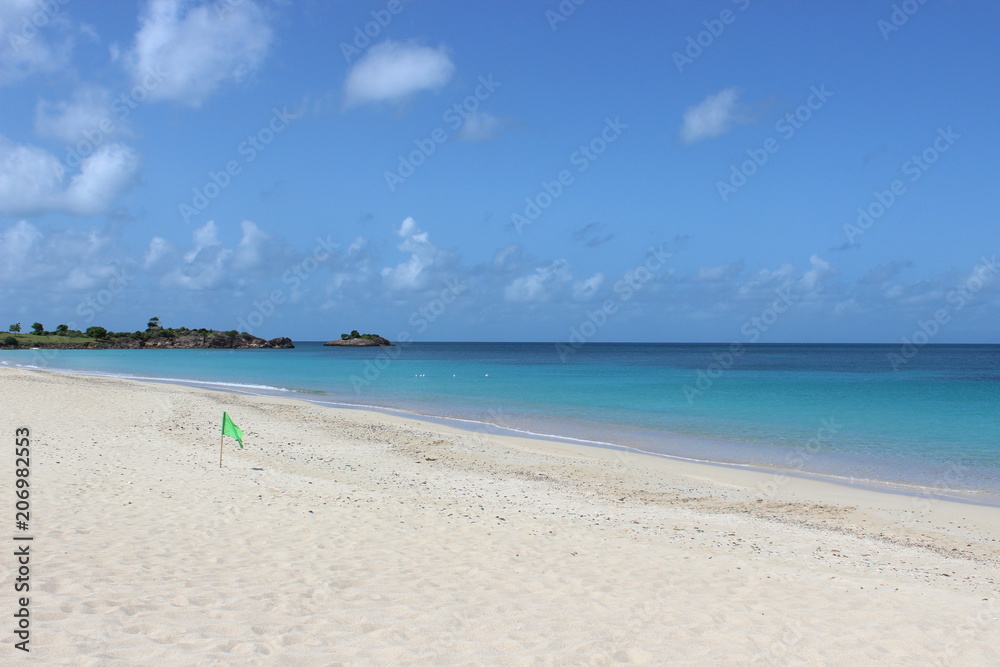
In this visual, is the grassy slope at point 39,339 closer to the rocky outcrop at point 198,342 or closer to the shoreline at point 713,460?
the rocky outcrop at point 198,342

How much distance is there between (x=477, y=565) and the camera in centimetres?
748

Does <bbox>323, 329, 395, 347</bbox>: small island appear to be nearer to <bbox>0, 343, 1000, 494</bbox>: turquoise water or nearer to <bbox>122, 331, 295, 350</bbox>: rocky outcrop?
<bbox>122, 331, 295, 350</bbox>: rocky outcrop

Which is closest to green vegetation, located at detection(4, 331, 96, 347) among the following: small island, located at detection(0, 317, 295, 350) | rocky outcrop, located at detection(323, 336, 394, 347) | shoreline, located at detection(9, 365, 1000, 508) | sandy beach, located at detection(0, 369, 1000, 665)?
small island, located at detection(0, 317, 295, 350)

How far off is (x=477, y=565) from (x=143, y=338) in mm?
162972

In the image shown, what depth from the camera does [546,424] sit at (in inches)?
947

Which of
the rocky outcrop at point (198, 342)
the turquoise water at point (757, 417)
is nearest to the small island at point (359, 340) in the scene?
the rocky outcrop at point (198, 342)

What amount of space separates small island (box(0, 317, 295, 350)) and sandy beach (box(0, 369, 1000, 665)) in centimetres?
14757

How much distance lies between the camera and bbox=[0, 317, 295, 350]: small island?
13762 centimetres

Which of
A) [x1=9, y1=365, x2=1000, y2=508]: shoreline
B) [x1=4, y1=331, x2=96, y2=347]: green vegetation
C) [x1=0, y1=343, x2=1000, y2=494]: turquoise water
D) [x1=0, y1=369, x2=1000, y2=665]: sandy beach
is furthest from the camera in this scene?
[x1=4, y1=331, x2=96, y2=347]: green vegetation

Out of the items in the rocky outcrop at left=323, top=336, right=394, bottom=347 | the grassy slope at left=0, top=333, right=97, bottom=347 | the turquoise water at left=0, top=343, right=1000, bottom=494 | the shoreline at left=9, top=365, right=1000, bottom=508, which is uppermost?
the rocky outcrop at left=323, top=336, right=394, bottom=347

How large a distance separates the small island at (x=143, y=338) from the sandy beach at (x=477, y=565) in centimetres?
14757

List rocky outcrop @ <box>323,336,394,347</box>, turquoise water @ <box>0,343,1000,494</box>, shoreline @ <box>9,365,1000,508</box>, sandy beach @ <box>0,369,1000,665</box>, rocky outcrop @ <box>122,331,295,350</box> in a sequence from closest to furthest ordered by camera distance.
Answer: sandy beach @ <box>0,369,1000,665</box> < shoreline @ <box>9,365,1000,508</box> < turquoise water @ <box>0,343,1000,494</box> < rocky outcrop @ <box>122,331,295,350</box> < rocky outcrop @ <box>323,336,394,347</box>

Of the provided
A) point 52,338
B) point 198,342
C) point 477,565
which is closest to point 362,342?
point 198,342

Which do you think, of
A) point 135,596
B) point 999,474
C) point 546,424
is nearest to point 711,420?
point 546,424
